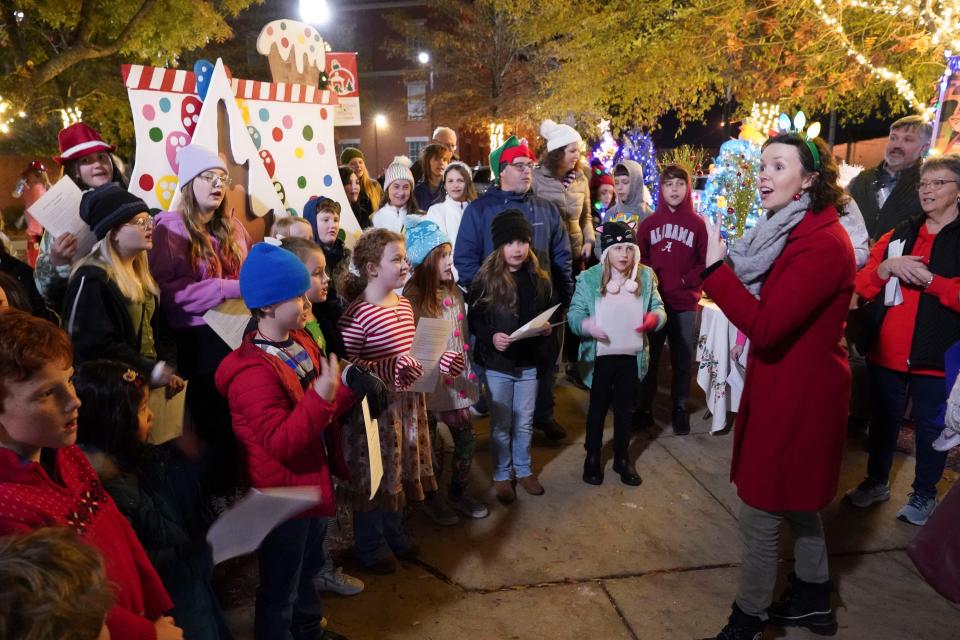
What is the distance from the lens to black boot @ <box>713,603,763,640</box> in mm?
2840

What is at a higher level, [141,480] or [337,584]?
[141,480]

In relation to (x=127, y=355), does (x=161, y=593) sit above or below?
below

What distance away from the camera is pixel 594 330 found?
14.2 feet

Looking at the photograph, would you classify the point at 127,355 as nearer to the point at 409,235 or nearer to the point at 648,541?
the point at 409,235

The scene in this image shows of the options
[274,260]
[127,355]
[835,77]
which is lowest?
[127,355]

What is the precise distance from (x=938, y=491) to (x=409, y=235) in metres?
4.06

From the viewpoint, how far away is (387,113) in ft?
122

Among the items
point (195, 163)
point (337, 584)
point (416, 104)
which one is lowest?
point (337, 584)

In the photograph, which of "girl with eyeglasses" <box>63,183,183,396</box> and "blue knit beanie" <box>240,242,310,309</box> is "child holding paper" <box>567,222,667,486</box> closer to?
"blue knit beanie" <box>240,242,310,309</box>

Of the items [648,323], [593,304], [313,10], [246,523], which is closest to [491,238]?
[593,304]

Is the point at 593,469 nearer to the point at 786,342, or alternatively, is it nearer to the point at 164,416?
the point at 786,342

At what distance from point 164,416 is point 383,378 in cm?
116

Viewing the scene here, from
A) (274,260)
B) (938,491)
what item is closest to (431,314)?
(274,260)

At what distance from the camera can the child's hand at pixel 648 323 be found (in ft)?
14.3
